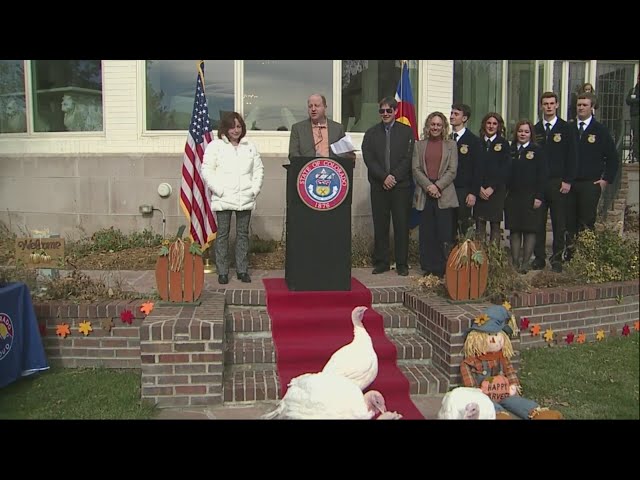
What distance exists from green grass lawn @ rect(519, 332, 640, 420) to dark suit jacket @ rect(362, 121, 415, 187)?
6.93 ft

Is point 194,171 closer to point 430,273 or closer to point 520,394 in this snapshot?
point 430,273

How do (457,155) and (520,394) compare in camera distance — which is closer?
(520,394)

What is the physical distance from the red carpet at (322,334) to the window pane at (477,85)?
511 centimetres

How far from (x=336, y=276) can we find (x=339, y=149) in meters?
1.17

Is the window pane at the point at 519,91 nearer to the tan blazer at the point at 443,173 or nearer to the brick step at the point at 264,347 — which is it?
the tan blazer at the point at 443,173

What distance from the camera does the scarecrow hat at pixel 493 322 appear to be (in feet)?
13.4

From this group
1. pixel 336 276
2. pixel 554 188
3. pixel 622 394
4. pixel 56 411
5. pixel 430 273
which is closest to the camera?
pixel 56 411

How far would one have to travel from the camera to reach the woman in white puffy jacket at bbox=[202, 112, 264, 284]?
18.1 ft

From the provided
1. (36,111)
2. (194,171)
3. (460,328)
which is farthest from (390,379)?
(36,111)

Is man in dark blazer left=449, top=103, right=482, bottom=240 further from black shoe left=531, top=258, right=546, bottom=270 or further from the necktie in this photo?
black shoe left=531, top=258, right=546, bottom=270

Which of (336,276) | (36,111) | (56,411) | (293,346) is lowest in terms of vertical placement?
(56,411)

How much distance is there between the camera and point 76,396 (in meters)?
4.11

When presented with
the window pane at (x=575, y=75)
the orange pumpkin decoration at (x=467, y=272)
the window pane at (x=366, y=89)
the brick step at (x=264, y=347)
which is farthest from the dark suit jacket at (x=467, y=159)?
the window pane at (x=575, y=75)

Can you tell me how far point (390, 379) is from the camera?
4.20 metres
